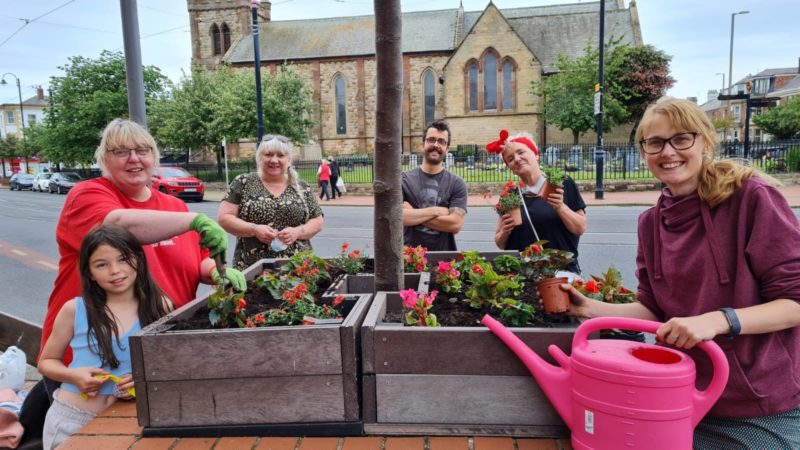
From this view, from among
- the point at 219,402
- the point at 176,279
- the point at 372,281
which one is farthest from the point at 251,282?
the point at 219,402

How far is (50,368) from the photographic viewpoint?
6.93ft

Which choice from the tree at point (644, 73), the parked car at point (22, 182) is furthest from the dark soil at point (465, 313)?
the parked car at point (22, 182)

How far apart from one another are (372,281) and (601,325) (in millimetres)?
1563

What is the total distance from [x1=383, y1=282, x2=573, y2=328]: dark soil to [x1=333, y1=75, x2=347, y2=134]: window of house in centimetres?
4330

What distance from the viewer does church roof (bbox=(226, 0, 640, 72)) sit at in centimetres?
4019

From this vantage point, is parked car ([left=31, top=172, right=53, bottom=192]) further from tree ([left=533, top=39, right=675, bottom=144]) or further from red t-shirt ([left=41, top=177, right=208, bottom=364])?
red t-shirt ([left=41, top=177, right=208, bottom=364])

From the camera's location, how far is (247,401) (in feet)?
6.06

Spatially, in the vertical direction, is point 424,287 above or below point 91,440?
above

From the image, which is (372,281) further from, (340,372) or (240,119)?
(240,119)

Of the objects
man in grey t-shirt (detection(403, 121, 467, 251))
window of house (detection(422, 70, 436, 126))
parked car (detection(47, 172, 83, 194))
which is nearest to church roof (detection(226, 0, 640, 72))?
window of house (detection(422, 70, 436, 126))

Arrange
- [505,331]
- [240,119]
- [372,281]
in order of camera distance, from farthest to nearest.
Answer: [240,119] → [372,281] → [505,331]

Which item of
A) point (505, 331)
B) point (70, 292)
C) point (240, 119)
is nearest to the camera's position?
point (505, 331)

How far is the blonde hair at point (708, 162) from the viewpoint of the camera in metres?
1.59

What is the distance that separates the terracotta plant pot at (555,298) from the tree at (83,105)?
120ft
